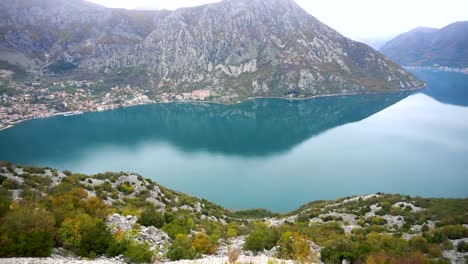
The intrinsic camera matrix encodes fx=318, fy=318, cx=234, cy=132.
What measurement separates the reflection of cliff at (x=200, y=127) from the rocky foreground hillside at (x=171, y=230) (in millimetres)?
67718

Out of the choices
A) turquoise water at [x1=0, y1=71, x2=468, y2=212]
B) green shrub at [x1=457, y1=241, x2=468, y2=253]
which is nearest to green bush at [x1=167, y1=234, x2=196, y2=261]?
green shrub at [x1=457, y1=241, x2=468, y2=253]

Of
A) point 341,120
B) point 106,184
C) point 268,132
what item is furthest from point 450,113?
point 106,184

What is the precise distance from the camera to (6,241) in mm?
12000

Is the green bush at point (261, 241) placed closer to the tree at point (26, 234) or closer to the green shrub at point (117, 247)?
the green shrub at point (117, 247)

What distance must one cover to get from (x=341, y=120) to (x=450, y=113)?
174 feet

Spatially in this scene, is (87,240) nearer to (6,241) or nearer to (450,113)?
(6,241)

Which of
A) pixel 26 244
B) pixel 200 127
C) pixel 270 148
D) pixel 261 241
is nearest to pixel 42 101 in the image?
pixel 200 127

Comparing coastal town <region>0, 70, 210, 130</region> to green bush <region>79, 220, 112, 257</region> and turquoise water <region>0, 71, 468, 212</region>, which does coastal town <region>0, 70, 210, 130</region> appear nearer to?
turquoise water <region>0, 71, 468, 212</region>

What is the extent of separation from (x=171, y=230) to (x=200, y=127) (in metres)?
119

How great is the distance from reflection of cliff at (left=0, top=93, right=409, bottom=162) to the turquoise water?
430 mm

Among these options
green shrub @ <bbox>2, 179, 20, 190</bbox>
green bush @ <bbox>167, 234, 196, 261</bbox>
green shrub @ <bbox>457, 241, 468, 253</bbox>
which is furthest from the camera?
green shrub @ <bbox>2, 179, 20, 190</bbox>

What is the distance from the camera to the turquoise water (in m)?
72.2

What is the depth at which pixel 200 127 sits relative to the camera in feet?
453

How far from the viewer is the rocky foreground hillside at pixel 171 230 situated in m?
14.0
